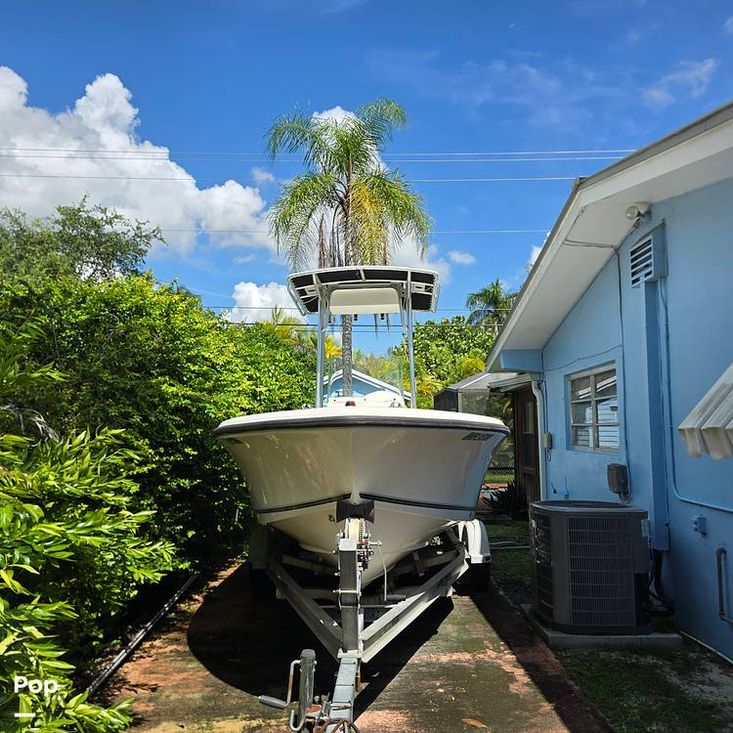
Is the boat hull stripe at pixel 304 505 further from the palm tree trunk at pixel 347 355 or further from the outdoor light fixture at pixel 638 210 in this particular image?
the outdoor light fixture at pixel 638 210

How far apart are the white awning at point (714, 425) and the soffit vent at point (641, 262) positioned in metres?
2.20

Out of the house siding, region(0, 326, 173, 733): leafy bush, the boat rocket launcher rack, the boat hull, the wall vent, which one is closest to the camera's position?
region(0, 326, 173, 733): leafy bush

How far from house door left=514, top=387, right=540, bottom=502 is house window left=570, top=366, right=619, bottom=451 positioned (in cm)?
277

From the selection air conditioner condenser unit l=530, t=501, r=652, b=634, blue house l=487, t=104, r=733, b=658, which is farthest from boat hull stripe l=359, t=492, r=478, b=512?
blue house l=487, t=104, r=733, b=658

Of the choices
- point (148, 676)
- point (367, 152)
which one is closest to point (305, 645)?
point (148, 676)

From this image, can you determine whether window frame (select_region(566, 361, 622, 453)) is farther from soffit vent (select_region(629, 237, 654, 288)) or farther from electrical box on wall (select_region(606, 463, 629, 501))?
soffit vent (select_region(629, 237, 654, 288))

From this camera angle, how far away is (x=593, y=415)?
8273mm

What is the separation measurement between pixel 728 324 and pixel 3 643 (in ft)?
16.6

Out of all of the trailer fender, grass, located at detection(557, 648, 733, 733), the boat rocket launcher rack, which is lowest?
grass, located at detection(557, 648, 733, 733)

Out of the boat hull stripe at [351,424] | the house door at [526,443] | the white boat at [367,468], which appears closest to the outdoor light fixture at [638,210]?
the white boat at [367,468]

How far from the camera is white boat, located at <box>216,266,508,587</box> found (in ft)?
14.8

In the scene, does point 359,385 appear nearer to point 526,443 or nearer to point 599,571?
point 599,571

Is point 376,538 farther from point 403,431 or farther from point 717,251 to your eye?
point 717,251

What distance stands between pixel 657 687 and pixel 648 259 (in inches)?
145
